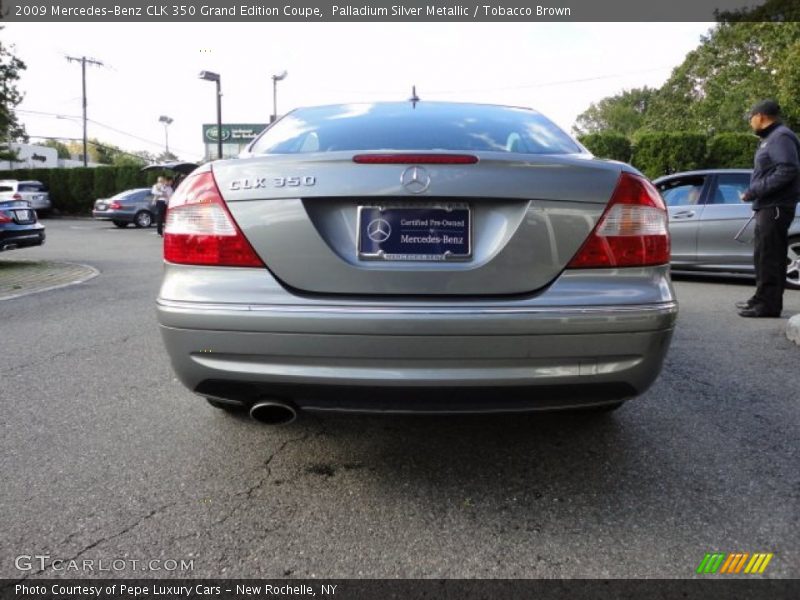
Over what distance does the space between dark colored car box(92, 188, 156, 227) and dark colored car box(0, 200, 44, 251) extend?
1237 centimetres

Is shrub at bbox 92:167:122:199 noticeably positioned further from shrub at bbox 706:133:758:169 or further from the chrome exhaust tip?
the chrome exhaust tip

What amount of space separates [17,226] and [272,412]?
8596mm

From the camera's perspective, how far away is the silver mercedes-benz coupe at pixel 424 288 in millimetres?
1953

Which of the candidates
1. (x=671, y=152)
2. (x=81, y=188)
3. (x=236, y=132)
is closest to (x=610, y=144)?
(x=671, y=152)

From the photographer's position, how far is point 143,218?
21.5 m

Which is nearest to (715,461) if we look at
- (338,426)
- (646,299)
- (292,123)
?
(646,299)

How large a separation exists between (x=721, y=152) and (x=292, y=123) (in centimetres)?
1945

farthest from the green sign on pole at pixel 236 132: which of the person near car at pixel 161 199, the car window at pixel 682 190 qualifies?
the car window at pixel 682 190

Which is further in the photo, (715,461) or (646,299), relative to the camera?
(715,461)

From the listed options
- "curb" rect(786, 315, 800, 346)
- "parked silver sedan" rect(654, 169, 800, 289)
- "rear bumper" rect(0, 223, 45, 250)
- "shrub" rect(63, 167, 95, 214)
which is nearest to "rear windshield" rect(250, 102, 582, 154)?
"curb" rect(786, 315, 800, 346)

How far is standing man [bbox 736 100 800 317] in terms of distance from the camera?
5.22 meters
